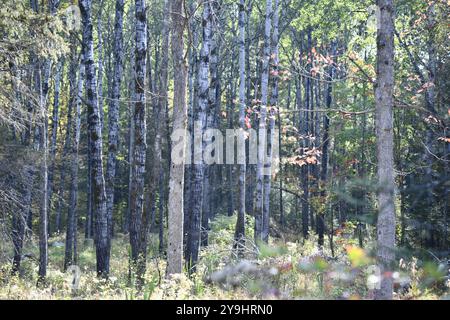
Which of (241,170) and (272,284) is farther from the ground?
(241,170)

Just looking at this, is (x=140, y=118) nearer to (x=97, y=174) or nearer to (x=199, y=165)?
(x=97, y=174)

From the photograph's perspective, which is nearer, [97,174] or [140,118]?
[140,118]

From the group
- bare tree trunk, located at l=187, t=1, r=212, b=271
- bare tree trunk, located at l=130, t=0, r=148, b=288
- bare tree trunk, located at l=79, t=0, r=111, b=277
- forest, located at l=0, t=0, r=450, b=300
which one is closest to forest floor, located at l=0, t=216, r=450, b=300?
forest, located at l=0, t=0, r=450, b=300

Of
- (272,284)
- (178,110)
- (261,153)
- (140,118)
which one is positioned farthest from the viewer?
(261,153)

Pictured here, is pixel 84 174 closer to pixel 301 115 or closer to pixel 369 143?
pixel 301 115

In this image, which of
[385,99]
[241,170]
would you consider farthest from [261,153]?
[385,99]

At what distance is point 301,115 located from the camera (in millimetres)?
31312

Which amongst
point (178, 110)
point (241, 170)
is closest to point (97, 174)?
point (178, 110)

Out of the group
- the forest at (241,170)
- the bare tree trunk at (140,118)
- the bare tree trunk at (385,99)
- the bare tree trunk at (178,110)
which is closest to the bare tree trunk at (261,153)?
the forest at (241,170)

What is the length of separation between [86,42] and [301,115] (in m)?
20.5

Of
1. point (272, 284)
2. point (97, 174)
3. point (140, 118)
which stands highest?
point (140, 118)

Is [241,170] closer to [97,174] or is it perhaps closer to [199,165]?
[199,165]

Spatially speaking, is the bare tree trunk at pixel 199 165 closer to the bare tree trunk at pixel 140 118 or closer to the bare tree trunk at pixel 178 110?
the bare tree trunk at pixel 140 118

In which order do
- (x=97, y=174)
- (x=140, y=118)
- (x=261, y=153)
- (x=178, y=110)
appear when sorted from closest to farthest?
(x=178, y=110) → (x=140, y=118) → (x=97, y=174) → (x=261, y=153)
